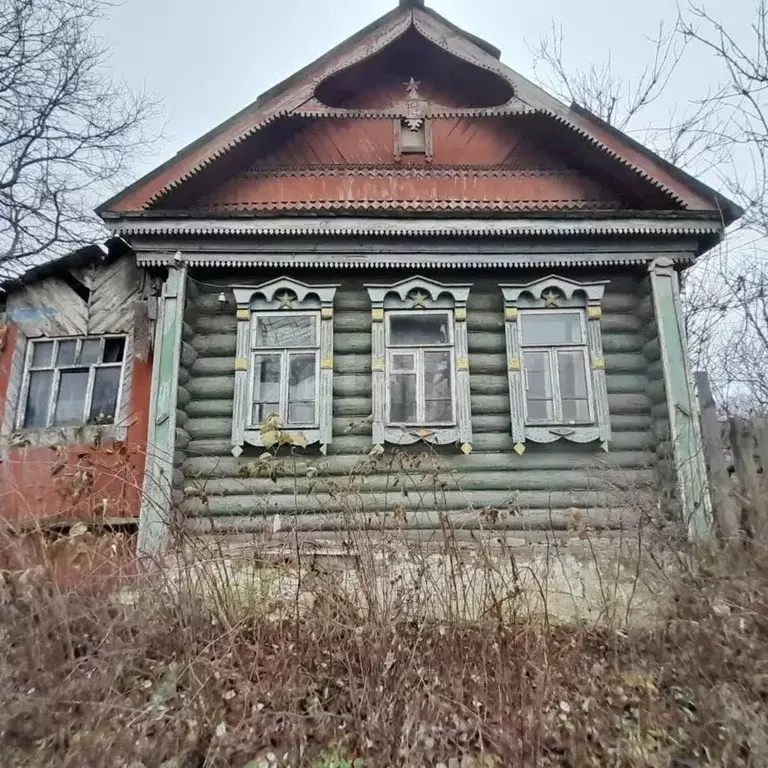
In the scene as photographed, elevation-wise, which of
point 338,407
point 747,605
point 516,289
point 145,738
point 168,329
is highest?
point 516,289

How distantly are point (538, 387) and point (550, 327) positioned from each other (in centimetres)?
72

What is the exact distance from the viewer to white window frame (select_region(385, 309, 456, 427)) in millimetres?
6422

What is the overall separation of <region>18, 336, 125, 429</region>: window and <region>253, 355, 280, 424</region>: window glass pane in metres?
1.75

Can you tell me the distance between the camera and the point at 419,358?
21.8 ft

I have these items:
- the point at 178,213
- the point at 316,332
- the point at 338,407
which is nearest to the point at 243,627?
the point at 338,407

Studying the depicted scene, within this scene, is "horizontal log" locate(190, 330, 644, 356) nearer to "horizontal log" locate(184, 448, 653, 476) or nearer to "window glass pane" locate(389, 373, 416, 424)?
"window glass pane" locate(389, 373, 416, 424)

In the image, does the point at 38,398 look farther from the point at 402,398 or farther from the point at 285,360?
the point at 402,398

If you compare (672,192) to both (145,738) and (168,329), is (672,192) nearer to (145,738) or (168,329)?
(168,329)

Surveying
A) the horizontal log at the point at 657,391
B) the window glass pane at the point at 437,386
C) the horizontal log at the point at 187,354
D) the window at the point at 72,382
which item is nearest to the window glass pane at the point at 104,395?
the window at the point at 72,382

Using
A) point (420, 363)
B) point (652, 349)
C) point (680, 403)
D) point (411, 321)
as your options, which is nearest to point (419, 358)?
point (420, 363)

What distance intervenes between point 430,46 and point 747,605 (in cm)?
694

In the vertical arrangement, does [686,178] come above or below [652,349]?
above

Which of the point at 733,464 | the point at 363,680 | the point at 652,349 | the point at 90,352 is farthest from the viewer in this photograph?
the point at 90,352

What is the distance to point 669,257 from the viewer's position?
6.68 metres
